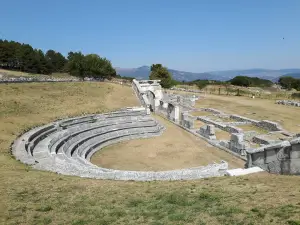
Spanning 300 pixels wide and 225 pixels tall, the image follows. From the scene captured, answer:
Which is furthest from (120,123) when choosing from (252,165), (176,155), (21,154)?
(252,165)

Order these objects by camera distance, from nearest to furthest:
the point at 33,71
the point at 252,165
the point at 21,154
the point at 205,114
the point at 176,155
A: the point at 252,165 < the point at 21,154 < the point at 176,155 < the point at 205,114 < the point at 33,71

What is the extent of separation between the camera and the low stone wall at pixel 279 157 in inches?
470

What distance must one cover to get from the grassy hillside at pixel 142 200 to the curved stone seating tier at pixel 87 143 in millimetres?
1064

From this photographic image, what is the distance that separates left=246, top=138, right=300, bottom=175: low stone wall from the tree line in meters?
51.4

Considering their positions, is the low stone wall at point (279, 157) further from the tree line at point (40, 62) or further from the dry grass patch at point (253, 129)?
the tree line at point (40, 62)

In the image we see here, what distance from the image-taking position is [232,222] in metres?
6.77

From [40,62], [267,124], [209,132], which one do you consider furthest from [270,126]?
[40,62]

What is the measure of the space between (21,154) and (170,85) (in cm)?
5137

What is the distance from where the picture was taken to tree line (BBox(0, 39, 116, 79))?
200 feet

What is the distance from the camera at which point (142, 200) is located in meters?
8.90

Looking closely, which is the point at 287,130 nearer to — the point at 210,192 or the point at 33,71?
the point at 210,192

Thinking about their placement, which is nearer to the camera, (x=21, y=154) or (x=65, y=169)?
(x=65, y=169)

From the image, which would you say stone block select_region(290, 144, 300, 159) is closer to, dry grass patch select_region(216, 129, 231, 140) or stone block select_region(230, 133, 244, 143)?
stone block select_region(230, 133, 244, 143)

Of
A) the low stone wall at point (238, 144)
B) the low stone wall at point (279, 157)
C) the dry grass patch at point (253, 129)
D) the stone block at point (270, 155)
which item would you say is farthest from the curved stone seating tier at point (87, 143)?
the dry grass patch at point (253, 129)
